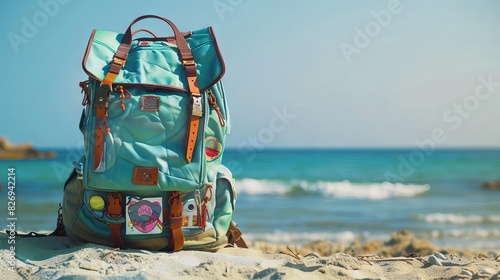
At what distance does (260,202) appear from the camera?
11.6 meters

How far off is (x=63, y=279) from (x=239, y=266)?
2.62 feet

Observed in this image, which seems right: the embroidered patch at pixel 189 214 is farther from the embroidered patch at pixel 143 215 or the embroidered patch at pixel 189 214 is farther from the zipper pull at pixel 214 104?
the zipper pull at pixel 214 104

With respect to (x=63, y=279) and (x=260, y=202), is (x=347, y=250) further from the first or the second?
(x=260, y=202)

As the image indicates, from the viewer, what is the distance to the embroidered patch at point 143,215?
3.08m

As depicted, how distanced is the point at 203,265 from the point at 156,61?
1.20 metres

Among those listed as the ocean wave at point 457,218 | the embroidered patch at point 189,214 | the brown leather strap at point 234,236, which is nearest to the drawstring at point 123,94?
the embroidered patch at point 189,214

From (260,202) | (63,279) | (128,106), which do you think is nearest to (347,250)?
(128,106)

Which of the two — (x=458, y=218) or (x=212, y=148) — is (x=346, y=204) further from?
(x=212, y=148)

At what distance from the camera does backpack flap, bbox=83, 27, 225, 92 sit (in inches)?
124

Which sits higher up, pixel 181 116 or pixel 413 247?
pixel 181 116

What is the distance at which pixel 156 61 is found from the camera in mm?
3283

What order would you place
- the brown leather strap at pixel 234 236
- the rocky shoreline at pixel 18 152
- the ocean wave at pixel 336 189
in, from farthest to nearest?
the rocky shoreline at pixel 18 152 → the ocean wave at pixel 336 189 → the brown leather strap at pixel 234 236

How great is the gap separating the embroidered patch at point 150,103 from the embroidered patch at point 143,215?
47 centimetres

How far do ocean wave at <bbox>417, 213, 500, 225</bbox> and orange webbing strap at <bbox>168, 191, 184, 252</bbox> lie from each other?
6.57 m
